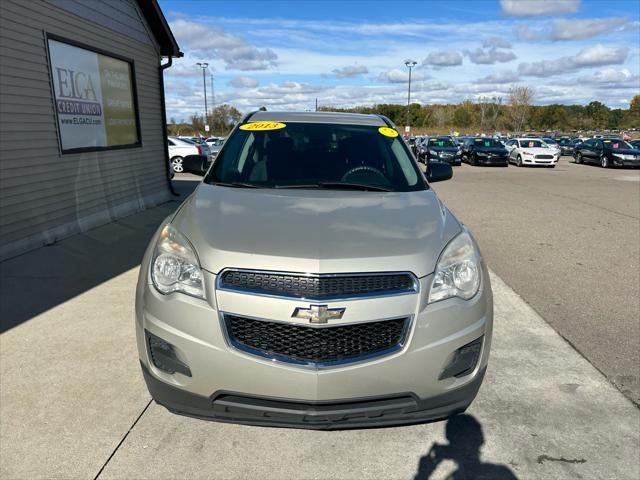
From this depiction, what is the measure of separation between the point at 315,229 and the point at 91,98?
7216 millimetres

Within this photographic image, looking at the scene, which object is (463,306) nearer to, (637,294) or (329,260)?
(329,260)

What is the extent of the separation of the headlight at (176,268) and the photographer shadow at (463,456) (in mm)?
1483

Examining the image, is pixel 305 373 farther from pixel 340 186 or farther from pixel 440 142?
pixel 440 142

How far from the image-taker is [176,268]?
2303 mm

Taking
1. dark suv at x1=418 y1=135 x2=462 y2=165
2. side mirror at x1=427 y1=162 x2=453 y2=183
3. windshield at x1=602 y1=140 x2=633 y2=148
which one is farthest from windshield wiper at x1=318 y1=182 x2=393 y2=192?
windshield at x1=602 y1=140 x2=633 y2=148

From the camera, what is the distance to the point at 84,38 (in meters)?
7.72

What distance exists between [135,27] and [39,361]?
8293 millimetres

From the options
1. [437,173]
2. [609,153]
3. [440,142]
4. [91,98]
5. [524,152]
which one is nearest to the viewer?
[437,173]

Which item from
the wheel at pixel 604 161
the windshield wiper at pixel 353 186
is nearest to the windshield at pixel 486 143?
the wheel at pixel 604 161

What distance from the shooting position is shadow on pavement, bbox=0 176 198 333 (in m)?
4.40

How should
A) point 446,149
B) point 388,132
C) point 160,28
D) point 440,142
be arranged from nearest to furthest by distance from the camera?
point 388,132
point 160,28
point 446,149
point 440,142

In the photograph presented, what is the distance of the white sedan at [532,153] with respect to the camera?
83.4 feet

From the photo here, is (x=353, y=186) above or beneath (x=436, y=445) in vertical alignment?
above

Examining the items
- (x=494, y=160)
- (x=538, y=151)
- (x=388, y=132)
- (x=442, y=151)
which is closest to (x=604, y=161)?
(x=538, y=151)
